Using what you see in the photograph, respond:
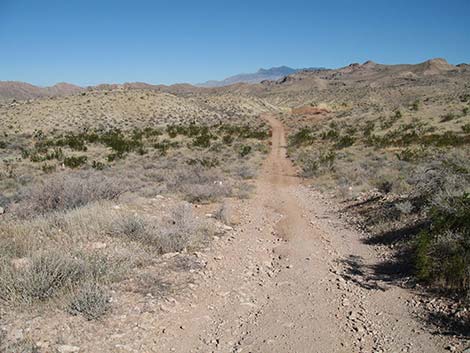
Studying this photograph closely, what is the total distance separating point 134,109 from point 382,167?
132 feet

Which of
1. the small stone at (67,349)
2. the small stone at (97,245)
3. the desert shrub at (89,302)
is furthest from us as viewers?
the small stone at (97,245)

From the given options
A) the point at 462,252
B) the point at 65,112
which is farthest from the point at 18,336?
the point at 65,112

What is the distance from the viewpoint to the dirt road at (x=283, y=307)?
411 cm

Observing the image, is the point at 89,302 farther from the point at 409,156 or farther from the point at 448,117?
the point at 448,117

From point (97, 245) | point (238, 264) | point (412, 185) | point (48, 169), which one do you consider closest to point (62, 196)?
point (97, 245)

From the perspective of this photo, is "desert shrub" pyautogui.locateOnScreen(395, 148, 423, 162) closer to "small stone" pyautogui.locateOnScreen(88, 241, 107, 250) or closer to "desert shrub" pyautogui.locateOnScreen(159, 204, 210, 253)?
"desert shrub" pyautogui.locateOnScreen(159, 204, 210, 253)

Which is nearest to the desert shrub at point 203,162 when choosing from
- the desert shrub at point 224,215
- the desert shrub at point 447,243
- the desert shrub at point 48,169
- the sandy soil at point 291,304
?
the desert shrub at point 48,169

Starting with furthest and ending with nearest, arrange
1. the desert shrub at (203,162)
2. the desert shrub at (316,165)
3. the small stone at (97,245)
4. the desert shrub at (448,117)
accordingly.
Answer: the desert shrub at (448,117) → the desert shrub at (203,162) → the desert shrub at (316,165) → the small stone at (97,245)

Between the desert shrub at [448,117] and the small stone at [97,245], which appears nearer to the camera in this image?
the small stone at [97,245]

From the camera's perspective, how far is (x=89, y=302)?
441 centimetres

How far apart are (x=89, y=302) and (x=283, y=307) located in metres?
2.53

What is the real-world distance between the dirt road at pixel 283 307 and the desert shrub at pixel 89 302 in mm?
340

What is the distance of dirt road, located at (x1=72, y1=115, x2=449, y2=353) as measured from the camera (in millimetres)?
4105

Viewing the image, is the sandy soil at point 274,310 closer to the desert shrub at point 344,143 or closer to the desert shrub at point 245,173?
the desert shrub at point 245,173
